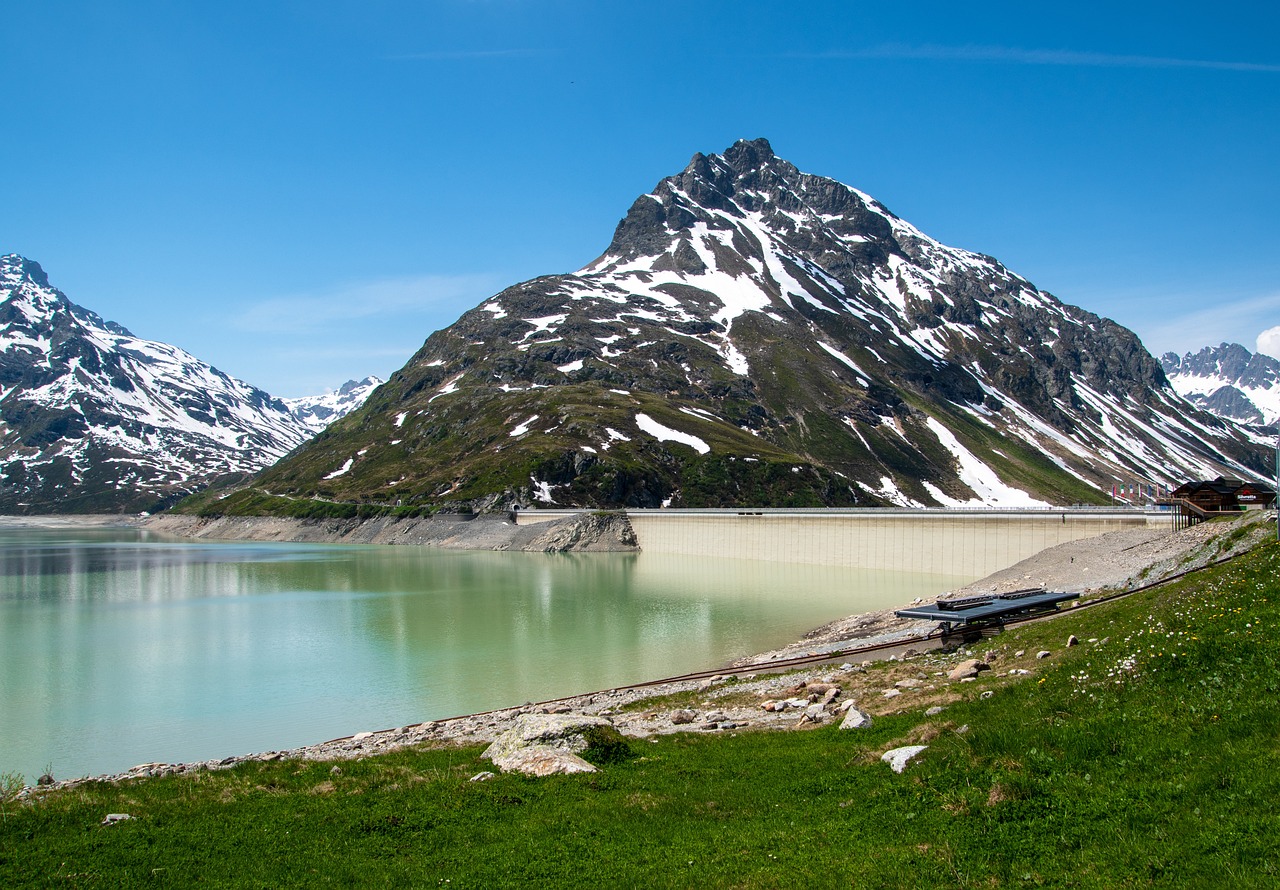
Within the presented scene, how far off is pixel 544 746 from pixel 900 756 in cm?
723

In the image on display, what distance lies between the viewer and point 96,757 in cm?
2645

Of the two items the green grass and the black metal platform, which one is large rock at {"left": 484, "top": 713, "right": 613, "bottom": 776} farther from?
the black metal platform

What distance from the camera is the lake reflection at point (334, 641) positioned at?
30.4 meters

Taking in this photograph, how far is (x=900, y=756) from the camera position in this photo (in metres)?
14.2

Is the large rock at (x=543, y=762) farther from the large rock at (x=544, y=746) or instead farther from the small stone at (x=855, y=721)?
the small stone at (x=855, y=721)

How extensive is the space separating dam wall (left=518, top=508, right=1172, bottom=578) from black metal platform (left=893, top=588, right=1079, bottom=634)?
33.6m

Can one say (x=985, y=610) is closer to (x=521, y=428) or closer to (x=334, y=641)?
(x=334, y=641)

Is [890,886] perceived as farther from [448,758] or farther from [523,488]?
[523,488]

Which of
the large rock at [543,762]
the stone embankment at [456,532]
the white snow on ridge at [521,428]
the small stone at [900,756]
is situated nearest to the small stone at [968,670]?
the small stone at [900,756]

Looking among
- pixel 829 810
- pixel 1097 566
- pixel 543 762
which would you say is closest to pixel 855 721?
pixel 829 810

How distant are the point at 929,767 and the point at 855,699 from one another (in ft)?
33.0

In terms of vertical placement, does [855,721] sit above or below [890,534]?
below

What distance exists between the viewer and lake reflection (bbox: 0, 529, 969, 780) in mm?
30359

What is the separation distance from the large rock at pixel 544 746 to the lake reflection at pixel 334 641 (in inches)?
539
